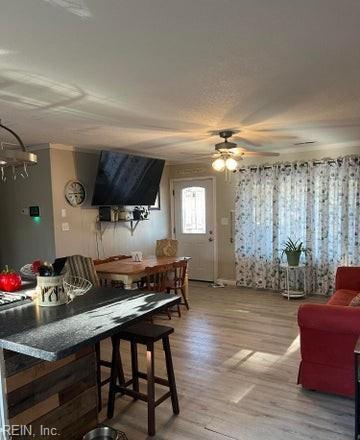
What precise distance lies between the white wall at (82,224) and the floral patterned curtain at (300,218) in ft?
6.41

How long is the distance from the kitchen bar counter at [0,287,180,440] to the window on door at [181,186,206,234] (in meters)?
4.67

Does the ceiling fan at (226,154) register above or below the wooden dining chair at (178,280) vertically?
above

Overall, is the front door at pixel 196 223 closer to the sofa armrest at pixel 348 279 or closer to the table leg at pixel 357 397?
the sofa armrest at pixel 348 279

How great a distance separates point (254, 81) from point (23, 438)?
8.76 ft

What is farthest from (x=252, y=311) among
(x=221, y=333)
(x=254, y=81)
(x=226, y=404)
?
(x=254, y=81)

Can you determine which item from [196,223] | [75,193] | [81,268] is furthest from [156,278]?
[196,223]

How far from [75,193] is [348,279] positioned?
12.8ft

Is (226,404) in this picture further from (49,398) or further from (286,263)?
(286,263)

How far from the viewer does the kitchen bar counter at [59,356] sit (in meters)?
1.76

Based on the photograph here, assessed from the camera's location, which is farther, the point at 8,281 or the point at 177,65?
the point at 8,281

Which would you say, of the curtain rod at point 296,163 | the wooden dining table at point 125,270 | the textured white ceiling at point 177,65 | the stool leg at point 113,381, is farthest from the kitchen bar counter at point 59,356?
the curtain rod at point 296,163

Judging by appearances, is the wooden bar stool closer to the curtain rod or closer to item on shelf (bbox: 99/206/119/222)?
item on shelf (bbox: 99/206/119/222)

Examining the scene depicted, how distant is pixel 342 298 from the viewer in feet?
13.3

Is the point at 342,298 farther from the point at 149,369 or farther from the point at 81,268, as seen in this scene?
the point at 81,268
